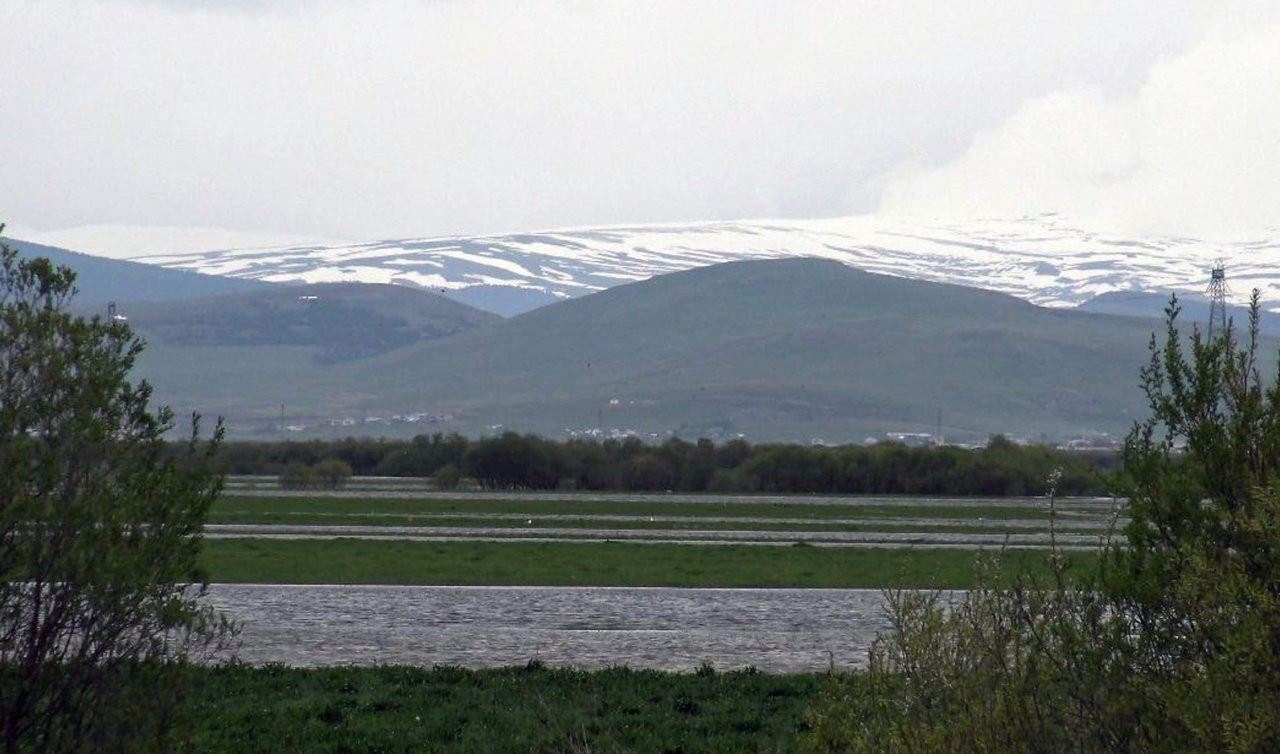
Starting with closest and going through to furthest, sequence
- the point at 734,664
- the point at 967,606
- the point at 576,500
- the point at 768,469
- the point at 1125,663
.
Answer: the point at 1125,663 < the point at 967,606 < the point at 734,664 < the point at 576,500 < the point at 768,469

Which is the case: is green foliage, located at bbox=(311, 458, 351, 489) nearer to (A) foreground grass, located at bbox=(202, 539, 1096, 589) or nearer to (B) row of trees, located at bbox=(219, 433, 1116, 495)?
(B) row of trees, located at bbox=(219, 433, 1116, 495)

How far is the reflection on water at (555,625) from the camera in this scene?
874 inches

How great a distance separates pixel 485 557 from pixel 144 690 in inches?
1130

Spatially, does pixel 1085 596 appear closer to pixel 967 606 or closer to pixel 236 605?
pixel 967 606

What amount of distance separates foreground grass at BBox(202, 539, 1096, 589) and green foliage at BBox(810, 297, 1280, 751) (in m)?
21.4

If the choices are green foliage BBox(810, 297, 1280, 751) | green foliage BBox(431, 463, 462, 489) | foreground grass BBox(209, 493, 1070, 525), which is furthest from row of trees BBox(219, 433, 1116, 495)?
green foliage BBox(810, 297, 1280, 751)

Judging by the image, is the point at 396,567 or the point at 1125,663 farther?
the point at 396,567

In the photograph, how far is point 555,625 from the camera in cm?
2606

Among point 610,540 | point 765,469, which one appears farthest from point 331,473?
point 610,540

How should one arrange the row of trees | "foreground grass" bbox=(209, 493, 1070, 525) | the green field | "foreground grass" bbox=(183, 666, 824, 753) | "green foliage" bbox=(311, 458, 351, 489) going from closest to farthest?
"foreground grass" bbox=(183, 666, 824, 753)
the green field
"foreground grass" bbox=(209, 493, 1070, 525)
"green foliage" bbox=(311, 458, 351, 489)
the row of trees

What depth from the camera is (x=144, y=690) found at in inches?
379

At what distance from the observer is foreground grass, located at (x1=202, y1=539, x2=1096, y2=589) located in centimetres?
3344

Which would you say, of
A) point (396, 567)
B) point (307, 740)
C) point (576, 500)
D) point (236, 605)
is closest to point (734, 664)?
point (307, 740)

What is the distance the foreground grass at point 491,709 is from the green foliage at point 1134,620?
209 inches
